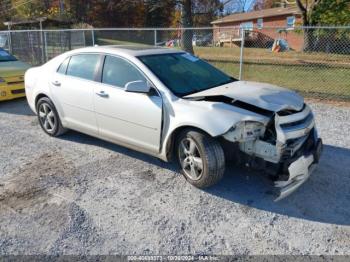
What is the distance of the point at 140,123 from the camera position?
4047mm

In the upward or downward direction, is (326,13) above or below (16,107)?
above

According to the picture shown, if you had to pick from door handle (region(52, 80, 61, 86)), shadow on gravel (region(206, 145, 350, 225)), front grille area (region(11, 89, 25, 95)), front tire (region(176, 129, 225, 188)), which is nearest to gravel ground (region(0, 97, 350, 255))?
shadow on gravel (region(206, 145, 350, 225))

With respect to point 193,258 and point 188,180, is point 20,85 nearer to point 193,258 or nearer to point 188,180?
point 188,180

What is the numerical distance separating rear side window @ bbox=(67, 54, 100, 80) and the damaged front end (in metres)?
2.35

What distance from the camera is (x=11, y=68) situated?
320 inches

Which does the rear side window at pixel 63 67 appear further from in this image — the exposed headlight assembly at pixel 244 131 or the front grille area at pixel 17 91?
the front grille area at pixel 17 91

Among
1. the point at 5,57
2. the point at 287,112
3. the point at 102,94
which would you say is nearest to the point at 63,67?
the point at 102,94

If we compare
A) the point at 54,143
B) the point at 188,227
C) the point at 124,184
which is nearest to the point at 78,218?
the point at 124,184

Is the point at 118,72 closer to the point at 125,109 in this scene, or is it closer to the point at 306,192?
the point at 125,109

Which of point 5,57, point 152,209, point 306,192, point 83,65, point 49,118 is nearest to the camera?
point 152,209

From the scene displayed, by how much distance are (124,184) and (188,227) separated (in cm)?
116

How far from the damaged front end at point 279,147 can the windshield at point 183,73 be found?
968 mm

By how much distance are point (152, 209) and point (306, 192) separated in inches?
70.6

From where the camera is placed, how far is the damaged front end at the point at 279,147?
327 cm
